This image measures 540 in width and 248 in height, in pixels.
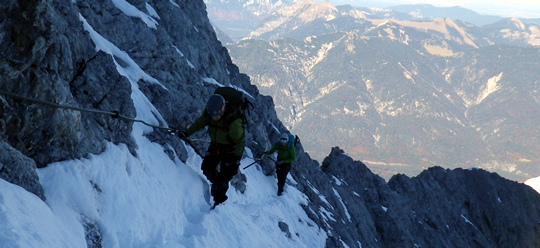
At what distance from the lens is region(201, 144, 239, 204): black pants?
36.4ft

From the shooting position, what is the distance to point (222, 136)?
10641 mm

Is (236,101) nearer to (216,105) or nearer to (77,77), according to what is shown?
(216,105)

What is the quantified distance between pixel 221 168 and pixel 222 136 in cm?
125

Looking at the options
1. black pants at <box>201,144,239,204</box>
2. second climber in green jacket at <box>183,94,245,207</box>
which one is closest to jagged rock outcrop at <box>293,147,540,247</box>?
black pants at <box>201,144,239,204</box>

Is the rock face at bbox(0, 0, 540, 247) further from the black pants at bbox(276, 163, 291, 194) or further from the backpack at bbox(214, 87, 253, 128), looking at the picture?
the backpack at bbox(214, 87, 253, 128)

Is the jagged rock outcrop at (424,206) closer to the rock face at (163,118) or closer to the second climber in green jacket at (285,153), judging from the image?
the rock face at (163,118)

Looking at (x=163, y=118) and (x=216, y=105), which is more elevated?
(x=216, y=105)

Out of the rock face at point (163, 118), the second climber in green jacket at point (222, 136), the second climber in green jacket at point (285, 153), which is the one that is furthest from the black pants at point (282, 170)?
the second climber in green jacket at point (222, 136)

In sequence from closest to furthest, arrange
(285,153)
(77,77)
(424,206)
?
(77,77), (285,153), (424,206)

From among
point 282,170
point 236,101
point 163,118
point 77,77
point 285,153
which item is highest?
point 236,101

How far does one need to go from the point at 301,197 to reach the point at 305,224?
3236mm

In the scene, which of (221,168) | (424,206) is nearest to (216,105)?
(221,168)

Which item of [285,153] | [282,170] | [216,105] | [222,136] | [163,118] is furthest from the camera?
[282,170]

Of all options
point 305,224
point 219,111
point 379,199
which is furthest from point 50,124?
point 379,199
